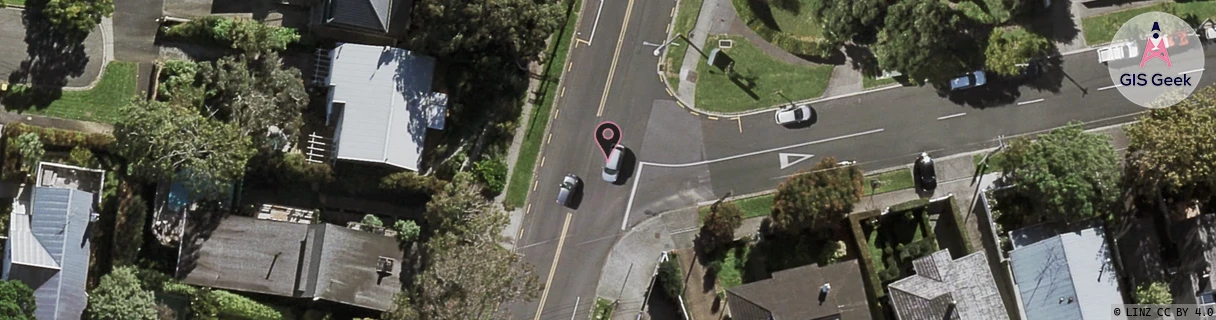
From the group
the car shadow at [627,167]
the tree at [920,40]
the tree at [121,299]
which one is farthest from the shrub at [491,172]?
the tree at [920,40]

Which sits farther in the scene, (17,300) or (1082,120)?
(1082,120)

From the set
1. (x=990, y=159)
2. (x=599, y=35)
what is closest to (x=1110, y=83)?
(x=990, y=159)

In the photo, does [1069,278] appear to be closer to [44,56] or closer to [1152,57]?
[1152,57]

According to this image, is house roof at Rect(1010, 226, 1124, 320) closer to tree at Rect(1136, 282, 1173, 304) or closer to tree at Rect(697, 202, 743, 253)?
tree at Rect(1136, 282, 1173, 304)

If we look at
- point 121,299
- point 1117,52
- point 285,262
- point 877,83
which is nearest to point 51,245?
point 121,299

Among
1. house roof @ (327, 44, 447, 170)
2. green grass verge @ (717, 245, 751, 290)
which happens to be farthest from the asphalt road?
house roof @ (327, 44, 447, 170)

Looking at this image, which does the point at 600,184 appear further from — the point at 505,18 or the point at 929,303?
the point at 929,303
